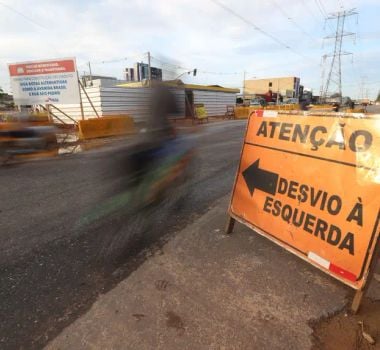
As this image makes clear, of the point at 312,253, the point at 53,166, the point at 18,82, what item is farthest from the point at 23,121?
the point at 312,253

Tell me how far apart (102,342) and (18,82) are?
614 inches

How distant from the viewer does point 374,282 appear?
9.65 ft

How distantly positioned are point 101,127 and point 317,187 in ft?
42.1

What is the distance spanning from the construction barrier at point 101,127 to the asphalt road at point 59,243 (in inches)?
263

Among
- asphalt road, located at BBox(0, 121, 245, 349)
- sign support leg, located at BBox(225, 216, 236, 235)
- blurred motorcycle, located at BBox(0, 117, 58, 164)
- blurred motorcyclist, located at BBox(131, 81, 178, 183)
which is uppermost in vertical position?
blurred motorcyclist, located at BBox(131, 81, 178, 183)

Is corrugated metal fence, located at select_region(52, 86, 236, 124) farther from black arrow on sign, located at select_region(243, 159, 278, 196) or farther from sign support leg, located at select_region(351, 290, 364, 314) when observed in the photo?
sign support leg, located at select_region(351, 290, 364, 314)

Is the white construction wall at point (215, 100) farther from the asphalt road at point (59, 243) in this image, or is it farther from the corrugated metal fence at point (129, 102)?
the asphalt road at point (59, 243)

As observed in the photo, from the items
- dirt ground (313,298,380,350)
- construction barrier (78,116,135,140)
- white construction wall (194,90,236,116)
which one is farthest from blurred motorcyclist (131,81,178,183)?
white construction wall (194,90,236,116)

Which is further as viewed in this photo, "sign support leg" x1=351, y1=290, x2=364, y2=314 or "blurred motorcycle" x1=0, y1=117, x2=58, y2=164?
"blurred motorcycle" x1=0, y1=117, x2=58, y2=164

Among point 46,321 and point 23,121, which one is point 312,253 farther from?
point 23,121

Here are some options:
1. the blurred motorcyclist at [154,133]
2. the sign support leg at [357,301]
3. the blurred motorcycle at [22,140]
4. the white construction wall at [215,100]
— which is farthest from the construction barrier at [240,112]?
the sign support leg at [357,301]

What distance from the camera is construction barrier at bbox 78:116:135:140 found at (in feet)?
43.7

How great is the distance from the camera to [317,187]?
2846mm

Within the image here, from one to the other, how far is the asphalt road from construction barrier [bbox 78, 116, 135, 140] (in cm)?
667
